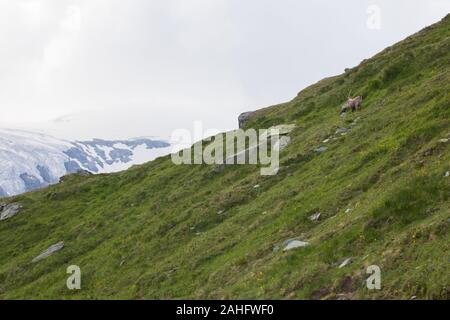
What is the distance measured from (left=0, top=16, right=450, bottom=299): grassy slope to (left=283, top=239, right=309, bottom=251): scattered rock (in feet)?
2.02

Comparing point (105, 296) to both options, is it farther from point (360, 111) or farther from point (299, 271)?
point (360, 111)

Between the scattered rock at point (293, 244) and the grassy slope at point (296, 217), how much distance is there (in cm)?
62

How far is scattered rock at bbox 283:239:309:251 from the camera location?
26.1 meters

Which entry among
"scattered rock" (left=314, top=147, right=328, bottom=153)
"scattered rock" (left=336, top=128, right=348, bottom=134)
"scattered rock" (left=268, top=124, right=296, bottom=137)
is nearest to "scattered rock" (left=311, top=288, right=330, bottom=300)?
"scattered rock" (left=314, top=147, right=328, bottom=153)

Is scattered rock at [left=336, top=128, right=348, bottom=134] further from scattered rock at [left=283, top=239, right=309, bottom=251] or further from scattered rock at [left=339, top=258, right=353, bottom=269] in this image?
scattered rock at [left=339, top=258, right=353, bottom=269]

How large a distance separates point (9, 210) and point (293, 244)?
169ft

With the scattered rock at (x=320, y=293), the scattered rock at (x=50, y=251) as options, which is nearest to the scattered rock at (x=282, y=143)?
the scattered rock at (x=50, y=251)

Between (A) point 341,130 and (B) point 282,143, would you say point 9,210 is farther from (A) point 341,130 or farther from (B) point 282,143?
(A) point 341,130

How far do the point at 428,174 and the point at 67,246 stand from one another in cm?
3455

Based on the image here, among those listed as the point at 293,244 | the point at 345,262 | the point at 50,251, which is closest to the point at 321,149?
the point at 293,244

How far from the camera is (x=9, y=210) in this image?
68.6 meters
